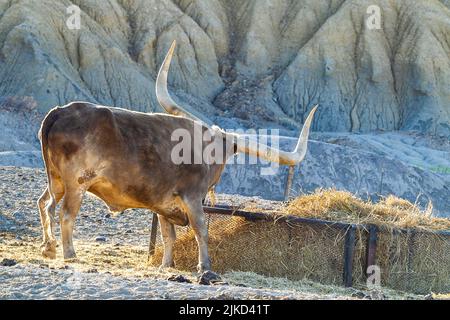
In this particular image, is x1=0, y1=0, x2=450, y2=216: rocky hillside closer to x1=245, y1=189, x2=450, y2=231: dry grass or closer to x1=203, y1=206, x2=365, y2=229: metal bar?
x1=203, y1=206, x2=365, y2=229: metal bar

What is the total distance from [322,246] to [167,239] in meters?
2.01

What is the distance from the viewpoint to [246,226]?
10305 millimetres

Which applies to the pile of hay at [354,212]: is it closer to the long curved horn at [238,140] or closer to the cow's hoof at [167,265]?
the long curved horn at [238,140]

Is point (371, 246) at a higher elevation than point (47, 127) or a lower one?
lower

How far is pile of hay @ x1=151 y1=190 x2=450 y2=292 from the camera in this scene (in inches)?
387

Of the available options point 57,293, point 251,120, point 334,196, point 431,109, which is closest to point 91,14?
point 251,120

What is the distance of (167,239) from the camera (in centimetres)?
1038

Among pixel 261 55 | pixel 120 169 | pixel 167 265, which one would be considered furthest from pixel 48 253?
pixel 261 55

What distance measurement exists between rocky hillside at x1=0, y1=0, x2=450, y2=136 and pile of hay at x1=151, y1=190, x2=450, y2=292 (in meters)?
37.3

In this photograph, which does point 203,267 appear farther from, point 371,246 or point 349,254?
point 371,246

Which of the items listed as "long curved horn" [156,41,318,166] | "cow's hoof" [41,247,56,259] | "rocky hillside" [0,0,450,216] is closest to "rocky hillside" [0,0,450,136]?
"rocky hillside" [0,0,450,216]

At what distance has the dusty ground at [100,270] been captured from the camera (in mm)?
6352

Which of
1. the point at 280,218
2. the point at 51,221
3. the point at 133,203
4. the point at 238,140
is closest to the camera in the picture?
the point at 51,221

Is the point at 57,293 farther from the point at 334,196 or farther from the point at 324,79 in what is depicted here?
the point at 324,79
